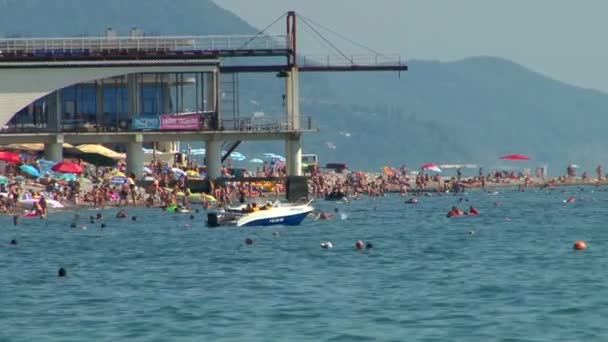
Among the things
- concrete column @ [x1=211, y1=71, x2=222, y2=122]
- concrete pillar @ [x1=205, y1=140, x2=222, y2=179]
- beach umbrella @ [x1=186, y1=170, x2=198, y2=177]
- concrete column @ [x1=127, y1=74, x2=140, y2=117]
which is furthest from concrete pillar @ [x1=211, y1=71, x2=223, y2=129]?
beach umbrella @ [x1=186, y1=170, x2=198, y2=177]

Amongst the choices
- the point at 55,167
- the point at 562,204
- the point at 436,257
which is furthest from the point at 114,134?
the point at 436,257

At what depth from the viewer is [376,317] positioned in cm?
4241

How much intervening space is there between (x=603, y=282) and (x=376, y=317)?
1062 centimetres

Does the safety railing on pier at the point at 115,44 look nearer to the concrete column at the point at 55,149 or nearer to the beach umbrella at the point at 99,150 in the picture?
the concrete column at the point at 55,149

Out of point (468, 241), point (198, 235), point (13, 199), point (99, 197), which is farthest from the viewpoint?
point (99, 197)

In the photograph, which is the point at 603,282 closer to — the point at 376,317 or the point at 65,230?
the point at 376,317

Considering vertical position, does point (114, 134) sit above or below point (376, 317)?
above

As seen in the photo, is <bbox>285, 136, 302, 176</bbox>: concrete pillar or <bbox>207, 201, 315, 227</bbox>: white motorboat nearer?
<bbox>207, 201, 315, 227</bbox>: white motorboat

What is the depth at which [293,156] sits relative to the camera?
110 m

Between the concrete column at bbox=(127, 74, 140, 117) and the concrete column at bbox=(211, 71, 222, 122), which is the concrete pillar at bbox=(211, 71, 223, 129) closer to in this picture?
the concrete column at bbox=(211, 71, 222, 122)

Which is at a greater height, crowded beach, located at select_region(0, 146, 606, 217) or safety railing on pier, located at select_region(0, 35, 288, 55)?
safety railing on pier, located at select_region(0, 35, 288, 55)

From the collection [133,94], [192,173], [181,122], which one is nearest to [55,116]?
[133,94]

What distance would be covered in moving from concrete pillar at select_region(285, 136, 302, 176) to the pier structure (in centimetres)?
6

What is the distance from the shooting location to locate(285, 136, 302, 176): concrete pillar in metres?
109
